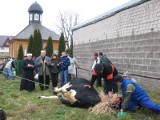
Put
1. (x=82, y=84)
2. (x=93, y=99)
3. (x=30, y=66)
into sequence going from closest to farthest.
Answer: (x=93, y=99)
(x=82, y=84)
(x=30, y=66)

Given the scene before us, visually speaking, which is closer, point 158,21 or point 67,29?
point 158,21

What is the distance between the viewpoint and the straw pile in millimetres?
8875

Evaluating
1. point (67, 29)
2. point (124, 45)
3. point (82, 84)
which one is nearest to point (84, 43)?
point (124, 45)

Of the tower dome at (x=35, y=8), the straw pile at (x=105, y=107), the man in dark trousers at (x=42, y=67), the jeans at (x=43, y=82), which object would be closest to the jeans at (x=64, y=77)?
the jeans at (x=43, y=82)

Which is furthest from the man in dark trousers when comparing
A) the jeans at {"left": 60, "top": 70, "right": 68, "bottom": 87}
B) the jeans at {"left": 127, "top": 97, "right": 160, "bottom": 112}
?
the jeans at {"left": 127, "top": 97, "right": 160, "bottom": 112}

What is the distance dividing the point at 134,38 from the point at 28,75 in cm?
461

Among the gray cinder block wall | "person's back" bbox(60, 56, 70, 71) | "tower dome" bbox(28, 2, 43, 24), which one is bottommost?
"person's back" bbox(60, 56, 70, 71)

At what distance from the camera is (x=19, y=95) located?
42.2 feet

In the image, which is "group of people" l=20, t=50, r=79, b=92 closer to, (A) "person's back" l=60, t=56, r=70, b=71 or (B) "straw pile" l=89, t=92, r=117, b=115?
(A) "person's back" l=60, t=56, r=70, b=71

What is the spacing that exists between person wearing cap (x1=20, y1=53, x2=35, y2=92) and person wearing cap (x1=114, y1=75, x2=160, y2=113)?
6.28m

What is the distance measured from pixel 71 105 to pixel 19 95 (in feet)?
11.5

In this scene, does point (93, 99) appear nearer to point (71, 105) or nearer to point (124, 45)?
point (71, 105)

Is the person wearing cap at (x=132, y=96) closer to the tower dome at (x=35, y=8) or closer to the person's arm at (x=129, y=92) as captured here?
the person's arm at (x=129, y=92)

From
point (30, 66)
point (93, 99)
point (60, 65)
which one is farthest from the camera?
point (60, 65)
